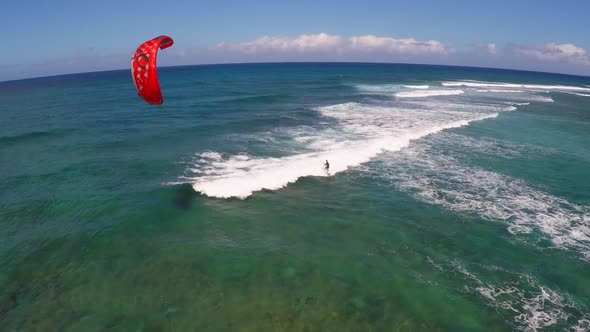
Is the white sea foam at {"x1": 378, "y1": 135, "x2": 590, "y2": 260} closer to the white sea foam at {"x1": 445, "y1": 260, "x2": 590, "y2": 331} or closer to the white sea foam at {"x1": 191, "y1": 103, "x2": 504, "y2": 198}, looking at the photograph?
the white sea foam at {"x1": 191, "y1": 103, "x2": 504, "y2": 198}

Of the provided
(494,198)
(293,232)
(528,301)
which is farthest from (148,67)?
(494,198)

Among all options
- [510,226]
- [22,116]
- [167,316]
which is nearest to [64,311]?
[167,316]

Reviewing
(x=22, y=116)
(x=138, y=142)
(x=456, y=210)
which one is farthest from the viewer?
(x=22, y=116)

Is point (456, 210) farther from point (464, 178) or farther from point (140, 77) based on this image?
point (140, 77)

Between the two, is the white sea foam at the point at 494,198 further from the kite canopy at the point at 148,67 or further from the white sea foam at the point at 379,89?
the white sea foam at the point at 379,89

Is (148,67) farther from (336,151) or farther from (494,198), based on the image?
(494,198)

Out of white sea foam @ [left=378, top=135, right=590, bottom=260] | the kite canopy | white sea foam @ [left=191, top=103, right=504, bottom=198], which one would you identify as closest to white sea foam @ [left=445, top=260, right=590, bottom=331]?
white sea foam @ [left=378, top=135, right=590, bottom=260]

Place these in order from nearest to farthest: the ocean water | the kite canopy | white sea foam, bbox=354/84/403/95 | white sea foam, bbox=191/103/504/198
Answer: the kite canopy < the ocean water < white sea foam, bbox=191/103/504/198 < white sea foam, bbox=354/84/403/95

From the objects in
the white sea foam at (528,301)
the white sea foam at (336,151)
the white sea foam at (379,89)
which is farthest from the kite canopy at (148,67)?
the white sea foam at (379,89)
